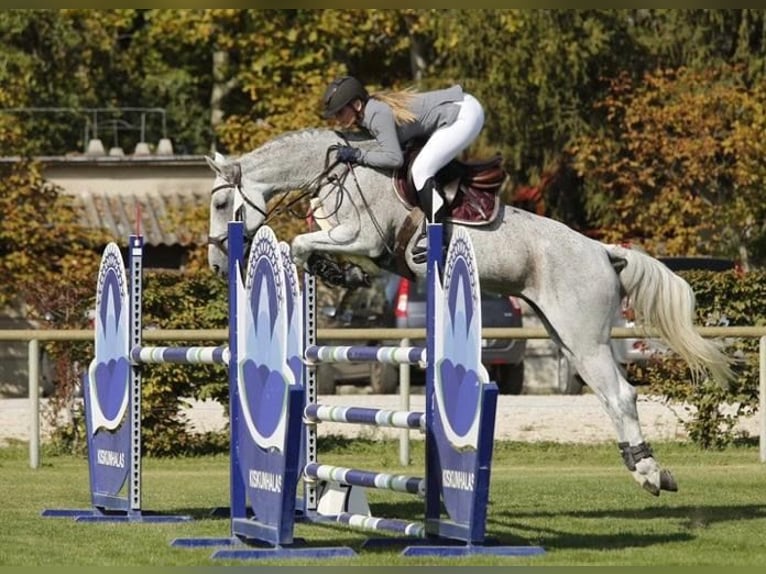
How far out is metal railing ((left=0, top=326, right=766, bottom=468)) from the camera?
13.5 meters

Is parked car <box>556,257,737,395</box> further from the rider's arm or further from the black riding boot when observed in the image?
the rider's arm

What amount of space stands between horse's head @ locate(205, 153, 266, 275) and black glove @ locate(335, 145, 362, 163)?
54 centimetres

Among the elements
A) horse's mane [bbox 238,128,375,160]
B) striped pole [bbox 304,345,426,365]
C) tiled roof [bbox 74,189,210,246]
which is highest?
tiled roof [bbox 74,189,210,246]

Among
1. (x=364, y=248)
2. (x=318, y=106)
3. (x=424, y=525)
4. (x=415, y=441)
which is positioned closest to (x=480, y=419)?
(x=424, y=525)

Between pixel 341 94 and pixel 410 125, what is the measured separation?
480mm

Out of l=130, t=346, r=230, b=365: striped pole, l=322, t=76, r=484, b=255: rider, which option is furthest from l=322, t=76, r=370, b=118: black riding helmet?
l=130, t=346, r=230, b=365: striped pole

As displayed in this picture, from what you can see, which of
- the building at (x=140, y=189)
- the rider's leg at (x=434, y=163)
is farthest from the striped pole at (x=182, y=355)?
the building at (x=140, y=189)

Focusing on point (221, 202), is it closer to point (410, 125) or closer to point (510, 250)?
point (410, 125)

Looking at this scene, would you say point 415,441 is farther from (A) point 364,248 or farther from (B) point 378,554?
(B) point 378,554

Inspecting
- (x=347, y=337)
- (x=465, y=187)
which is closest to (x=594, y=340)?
(x=465, y=187)

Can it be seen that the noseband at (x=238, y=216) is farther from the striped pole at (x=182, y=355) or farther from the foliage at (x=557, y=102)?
the foliage at (x=557, y=102)

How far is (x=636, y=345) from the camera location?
15078 mm

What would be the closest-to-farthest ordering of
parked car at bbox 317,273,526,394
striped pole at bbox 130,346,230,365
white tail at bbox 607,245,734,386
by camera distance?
1. striped pole at bbox 130,346,230,365
2. white tail at bbox 607,245,734,386
3. parked car at bbox 317,273,526,394

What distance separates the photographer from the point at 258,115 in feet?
104
